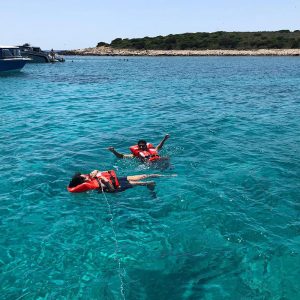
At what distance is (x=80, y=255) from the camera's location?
9.59 metres

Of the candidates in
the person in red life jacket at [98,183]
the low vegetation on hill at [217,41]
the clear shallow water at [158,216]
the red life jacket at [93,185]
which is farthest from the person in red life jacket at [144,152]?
the low vegetation on hill at [217,41]

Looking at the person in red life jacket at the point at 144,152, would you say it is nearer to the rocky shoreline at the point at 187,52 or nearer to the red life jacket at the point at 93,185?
the red life jacket at the point at 93,185

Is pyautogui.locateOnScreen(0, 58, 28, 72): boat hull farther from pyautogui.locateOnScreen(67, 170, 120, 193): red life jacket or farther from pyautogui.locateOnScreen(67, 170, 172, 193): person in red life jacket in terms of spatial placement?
pyautogui.locateOnScreen(67, 170, 120, 193): red life jacket

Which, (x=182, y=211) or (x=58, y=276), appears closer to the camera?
(x=58, y=276)

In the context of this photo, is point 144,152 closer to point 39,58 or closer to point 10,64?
point 10,64

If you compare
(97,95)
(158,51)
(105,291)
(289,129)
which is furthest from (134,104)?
(158,51)

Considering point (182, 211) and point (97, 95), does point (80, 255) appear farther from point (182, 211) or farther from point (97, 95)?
point (97, 95)

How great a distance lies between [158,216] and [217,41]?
4923 inches

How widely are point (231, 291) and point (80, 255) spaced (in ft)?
13.6

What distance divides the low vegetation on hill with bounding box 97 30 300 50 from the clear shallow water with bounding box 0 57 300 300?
100 metres

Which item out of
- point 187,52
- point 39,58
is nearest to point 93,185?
point 39,58

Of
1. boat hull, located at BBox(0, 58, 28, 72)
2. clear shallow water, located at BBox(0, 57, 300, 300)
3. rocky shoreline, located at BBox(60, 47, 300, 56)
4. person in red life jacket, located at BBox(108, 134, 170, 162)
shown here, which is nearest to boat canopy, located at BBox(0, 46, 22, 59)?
boat hull, located at BBox(0, 58, 28, 72)

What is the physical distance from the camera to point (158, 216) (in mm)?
11391

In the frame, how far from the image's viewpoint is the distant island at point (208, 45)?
A: 11000 cm
